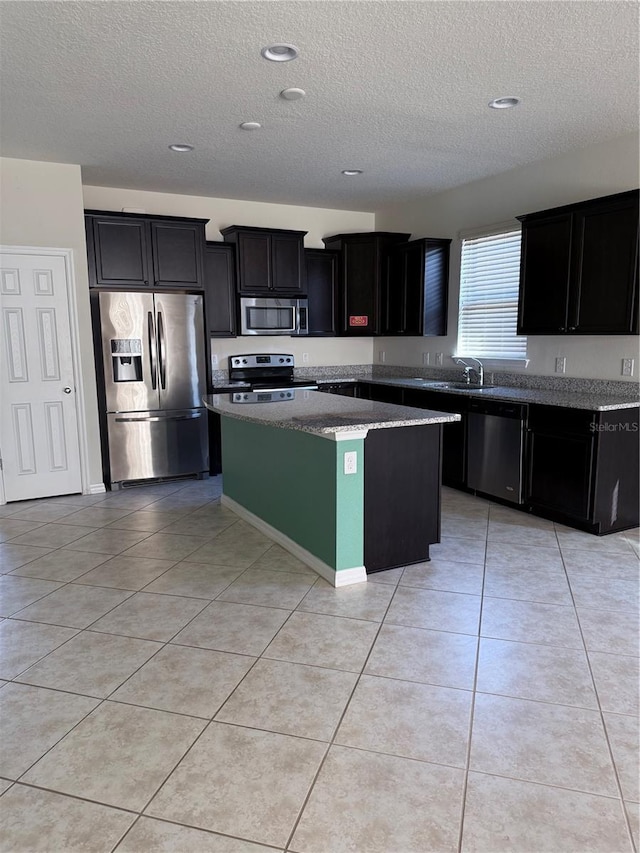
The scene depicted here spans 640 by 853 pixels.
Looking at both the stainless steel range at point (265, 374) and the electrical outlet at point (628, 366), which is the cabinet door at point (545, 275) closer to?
the electrical outlet at point (628, 366)

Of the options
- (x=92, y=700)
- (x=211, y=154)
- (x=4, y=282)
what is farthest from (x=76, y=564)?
(x=211, y=154)

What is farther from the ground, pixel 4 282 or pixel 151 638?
pixel 4 282

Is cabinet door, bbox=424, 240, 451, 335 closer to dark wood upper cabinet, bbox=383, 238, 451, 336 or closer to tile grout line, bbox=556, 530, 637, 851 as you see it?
dark wood upper cabinet, bbox=383, 238, 451, 336

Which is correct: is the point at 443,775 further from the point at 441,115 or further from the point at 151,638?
the point at 441,115

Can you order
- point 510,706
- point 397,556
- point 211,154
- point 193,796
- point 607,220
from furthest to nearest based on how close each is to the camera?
1. point 211,154
2. point 607,220
3. point 397,556
4. point 510,706
5. point 193,796

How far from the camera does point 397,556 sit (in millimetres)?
3398

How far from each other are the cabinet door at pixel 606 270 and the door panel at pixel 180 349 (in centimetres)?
322

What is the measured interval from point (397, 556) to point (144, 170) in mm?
3769

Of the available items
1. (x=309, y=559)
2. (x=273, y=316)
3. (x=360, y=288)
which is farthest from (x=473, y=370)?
(x=309, y=559)

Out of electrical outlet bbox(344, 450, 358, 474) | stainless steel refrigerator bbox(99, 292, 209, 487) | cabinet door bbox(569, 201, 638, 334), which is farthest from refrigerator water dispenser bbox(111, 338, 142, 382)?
cabinet door bbox(569, 201, 638, 334)

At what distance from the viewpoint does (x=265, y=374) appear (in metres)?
6.32

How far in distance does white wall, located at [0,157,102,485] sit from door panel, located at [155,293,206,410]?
2.04 ft

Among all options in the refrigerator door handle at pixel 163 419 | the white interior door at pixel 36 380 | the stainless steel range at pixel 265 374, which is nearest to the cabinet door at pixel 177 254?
the white interior door at pixel 36 380
